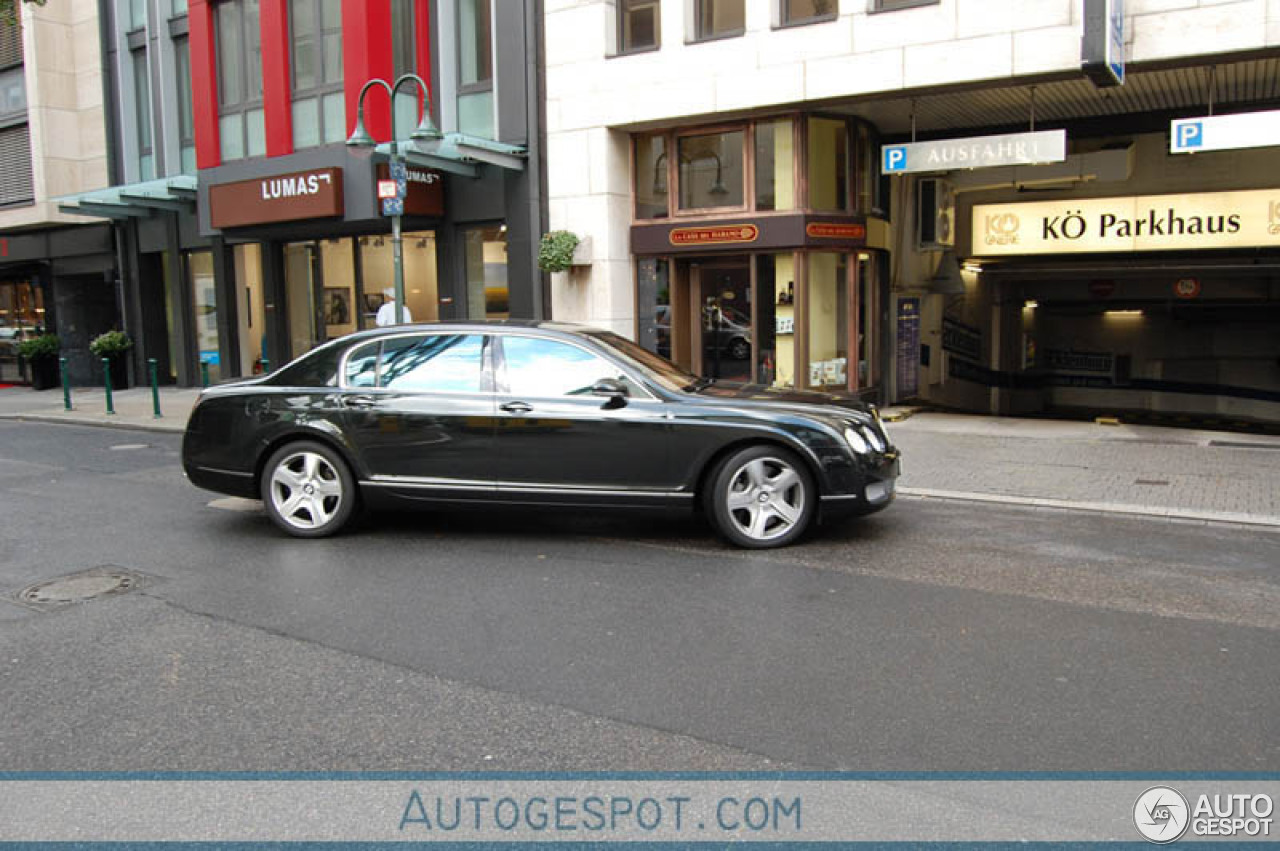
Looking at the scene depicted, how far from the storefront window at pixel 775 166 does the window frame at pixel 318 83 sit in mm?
7387

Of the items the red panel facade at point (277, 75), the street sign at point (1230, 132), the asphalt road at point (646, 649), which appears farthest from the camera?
the red panel facade at point (277, 75)

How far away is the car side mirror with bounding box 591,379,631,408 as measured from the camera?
7301 millimetres

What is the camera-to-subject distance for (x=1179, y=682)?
462 centimetres

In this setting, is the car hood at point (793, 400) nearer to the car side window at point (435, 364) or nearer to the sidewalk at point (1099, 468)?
the car side window at point (435, 364)

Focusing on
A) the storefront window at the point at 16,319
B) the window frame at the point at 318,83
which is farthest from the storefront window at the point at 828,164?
the storefront window at the point at 16,319

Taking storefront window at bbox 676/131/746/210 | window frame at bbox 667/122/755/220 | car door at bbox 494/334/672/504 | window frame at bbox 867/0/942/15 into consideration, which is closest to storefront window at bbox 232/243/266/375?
window frame at bbox 667/122/755/220

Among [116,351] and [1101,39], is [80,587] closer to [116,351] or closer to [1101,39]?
[1101,39]

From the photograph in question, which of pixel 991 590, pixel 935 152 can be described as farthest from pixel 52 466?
pixel 935 152

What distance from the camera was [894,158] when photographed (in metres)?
13.4

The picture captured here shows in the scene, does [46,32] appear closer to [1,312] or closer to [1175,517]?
[1,312]

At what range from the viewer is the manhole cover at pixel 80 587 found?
6215 mm

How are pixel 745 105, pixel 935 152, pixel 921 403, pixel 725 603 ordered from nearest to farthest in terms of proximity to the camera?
pixel 725 603 < pixel 935 152 < pixel 745 105 < pixel 921 403

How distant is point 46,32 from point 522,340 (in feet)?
70.5

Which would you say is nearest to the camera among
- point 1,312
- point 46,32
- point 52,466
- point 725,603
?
point 725,603
